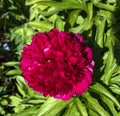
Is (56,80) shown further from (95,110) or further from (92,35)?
(92,35)

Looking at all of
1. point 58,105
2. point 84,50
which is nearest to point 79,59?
point 84,50

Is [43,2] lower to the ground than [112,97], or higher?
higher

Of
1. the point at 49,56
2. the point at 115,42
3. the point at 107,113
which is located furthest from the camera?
the point at 115,42

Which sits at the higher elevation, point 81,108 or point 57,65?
point 57,65

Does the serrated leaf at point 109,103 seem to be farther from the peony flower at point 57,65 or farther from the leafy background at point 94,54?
the peony flower at point 57,65

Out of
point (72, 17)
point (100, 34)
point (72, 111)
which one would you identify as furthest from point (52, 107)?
point (72, 17)

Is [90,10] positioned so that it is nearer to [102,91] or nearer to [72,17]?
[72,17]

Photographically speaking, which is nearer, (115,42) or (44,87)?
(44,87)
